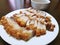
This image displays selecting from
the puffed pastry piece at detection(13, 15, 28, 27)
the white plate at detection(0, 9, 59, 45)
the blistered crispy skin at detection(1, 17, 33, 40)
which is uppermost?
the puffed pastry piece at detection(13, 15, 28, 27)

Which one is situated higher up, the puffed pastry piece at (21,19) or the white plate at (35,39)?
the puffed pastry piece at (21,19)

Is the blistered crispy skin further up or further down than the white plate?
further up

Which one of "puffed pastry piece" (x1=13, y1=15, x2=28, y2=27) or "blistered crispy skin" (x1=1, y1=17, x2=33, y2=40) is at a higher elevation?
"puffed pastry piece" (x1=13, y1=15, x2=28, y2=27)

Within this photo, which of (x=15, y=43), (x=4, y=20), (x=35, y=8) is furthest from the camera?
(x=35, y=8)

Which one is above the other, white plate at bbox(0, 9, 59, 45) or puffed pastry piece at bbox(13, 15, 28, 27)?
puffed pastry piece at bbox(13, 15, 28, 27)

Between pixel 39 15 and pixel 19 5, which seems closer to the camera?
pixel 39 15

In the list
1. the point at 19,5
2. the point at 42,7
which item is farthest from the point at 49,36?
the point at 19,5

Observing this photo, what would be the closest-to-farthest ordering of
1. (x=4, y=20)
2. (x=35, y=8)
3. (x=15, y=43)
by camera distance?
(x=15, y=43) < (x=4, y=20) < (x=35, y=8)

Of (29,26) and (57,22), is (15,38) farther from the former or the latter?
(57,22)
